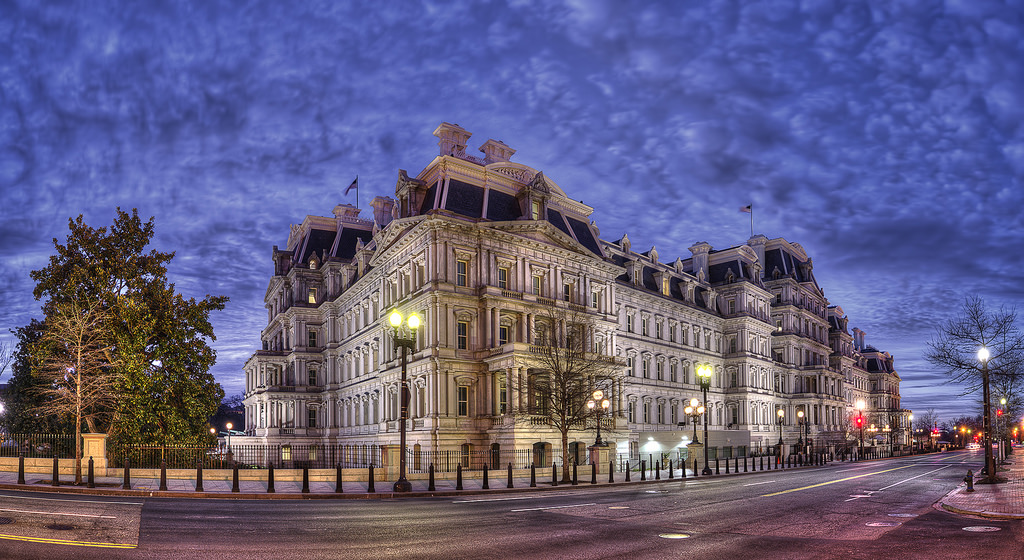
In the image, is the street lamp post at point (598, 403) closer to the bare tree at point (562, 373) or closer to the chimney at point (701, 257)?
the bare tree at point (562, 373)

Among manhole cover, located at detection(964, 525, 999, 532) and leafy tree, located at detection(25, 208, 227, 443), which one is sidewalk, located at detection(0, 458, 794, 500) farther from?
manhole cover, located at detection(964, 525, 999, 532)

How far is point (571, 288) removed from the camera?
169 feet

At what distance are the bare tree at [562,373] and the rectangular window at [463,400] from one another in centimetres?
367

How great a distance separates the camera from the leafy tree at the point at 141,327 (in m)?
33.1

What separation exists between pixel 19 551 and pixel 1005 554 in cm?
1599

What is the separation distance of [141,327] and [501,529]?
994 inches

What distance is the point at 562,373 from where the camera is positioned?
38625mm

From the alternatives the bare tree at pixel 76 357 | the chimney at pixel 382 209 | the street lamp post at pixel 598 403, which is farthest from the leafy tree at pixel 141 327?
the chimney at pixel 382 209

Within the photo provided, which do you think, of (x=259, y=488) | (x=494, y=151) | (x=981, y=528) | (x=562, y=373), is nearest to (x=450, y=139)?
(x=494, y=151)

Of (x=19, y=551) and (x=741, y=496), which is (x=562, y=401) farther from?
(x=19, y=551)

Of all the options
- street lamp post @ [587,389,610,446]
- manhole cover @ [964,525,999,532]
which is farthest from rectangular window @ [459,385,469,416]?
manhole cover @ [964,525,999,532]

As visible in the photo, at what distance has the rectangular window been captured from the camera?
44938 millimetres

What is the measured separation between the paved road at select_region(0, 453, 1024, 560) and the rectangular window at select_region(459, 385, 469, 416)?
859 inches

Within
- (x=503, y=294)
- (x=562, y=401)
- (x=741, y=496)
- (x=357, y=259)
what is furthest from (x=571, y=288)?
(x=741, y=496)
